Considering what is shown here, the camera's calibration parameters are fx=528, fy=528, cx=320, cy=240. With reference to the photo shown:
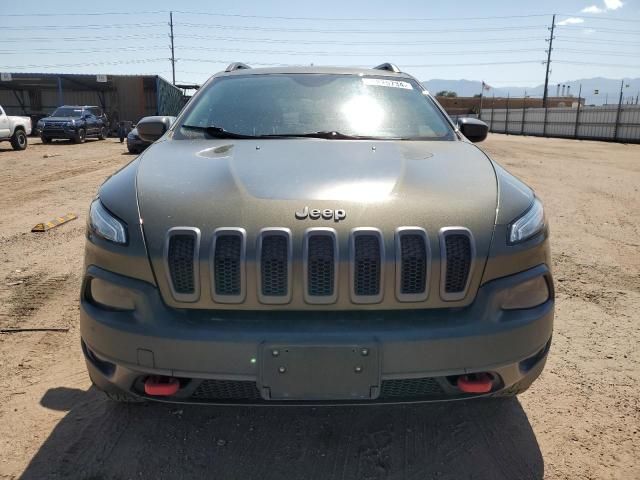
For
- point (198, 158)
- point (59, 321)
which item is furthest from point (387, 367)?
point (59, 321)

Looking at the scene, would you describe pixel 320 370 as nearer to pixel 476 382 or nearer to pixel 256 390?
pixel 256 390

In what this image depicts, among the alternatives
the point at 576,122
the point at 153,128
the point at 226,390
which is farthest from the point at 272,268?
the point at 576,122

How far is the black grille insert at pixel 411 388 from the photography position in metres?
1.95

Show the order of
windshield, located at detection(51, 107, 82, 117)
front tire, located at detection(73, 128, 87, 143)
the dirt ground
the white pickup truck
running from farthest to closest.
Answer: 1. windshield, located at detection(51, 107, 82, 117)
2. front tire, located at detection(73, 128, 87, 143)
3. the white pickup truck
4. the dirt ground

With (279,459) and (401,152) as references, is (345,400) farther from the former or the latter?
(401,152)

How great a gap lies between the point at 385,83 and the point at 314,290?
2077 mm

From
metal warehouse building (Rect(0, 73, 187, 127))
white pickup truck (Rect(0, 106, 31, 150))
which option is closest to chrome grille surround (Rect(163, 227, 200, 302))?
white pickup truck (Rect(0, 106, 31, 150))

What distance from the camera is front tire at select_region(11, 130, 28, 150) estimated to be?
764 inches

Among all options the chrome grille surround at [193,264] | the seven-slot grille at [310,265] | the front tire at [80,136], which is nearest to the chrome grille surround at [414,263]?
the seven-slot grille at [310,265]

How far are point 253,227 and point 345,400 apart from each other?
2.34ft

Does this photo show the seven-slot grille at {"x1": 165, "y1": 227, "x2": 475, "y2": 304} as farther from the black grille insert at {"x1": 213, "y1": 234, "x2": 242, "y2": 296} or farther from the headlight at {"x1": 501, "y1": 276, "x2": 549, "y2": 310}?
the headlight at {"x1": 501, "y1": 276, "x2": 549, "y2": 310}

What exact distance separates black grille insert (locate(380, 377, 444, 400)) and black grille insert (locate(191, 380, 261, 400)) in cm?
48

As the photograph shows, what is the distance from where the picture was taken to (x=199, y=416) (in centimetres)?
254

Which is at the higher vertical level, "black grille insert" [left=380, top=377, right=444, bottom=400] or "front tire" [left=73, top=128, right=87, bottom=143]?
"black grille insert" [left=380, top=377, right=444, bottom=400]
